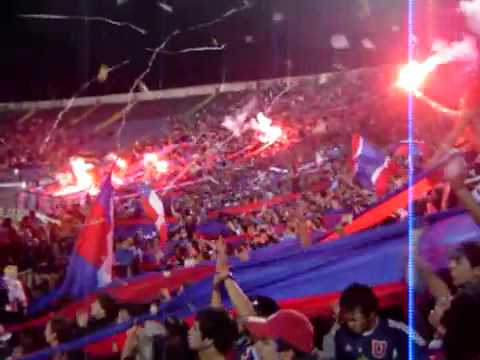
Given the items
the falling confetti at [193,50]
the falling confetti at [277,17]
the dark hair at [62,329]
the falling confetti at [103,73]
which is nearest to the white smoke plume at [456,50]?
the falling confetti at [277,17]

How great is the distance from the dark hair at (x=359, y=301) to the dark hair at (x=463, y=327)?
120 cm

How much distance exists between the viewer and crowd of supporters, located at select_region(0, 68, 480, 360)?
270 centimetres

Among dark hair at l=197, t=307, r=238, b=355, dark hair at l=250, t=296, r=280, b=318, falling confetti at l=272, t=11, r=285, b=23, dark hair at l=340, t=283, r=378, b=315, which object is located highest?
falling confetti at l=272, t=11, r=285, b=23

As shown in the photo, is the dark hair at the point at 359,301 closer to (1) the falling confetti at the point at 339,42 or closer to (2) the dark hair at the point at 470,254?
(2) the dark hair at the point at 470,254

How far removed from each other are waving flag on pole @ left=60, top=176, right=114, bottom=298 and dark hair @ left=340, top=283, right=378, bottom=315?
266 centimetres

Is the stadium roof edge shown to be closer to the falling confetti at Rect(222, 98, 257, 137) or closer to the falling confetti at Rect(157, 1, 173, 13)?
the falling confetti at Rect(222, 98, 257, 137)

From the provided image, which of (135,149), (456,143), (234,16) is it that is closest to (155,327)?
(456,143)

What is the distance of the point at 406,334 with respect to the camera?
271 centimetres

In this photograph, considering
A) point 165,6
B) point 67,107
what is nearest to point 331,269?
point 165,6

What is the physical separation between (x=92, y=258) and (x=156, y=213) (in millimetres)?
1621

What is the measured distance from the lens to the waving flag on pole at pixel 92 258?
501cm

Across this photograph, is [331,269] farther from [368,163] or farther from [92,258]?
[368,163]

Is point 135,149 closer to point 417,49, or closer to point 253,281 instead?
point 417,49

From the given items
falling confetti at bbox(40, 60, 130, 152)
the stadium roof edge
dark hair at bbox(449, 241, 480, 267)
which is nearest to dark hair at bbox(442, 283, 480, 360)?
dark hair at bbox(449, 241, 480, 267)
